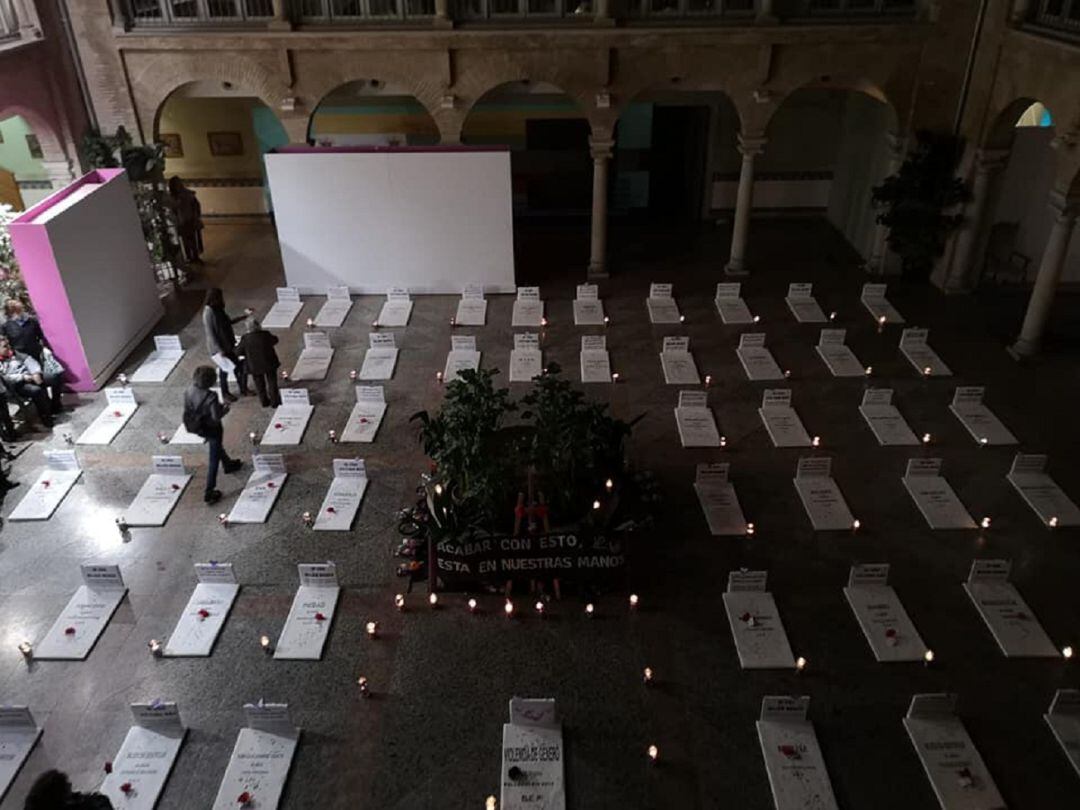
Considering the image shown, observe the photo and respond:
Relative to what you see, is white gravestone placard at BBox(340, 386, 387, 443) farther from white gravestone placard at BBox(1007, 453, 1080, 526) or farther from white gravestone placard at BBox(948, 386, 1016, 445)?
white gravestone placard at BBox(1007, 453, 1080, 526)

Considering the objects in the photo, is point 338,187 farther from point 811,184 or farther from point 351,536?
point 811,184

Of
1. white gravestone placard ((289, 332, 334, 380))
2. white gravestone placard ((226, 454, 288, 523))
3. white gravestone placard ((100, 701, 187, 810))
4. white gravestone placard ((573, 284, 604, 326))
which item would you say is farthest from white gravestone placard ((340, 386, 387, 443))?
white gravestone placard ((100, 701, 187, 810))

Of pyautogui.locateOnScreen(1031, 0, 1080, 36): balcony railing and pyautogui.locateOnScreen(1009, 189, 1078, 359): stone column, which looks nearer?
pyautogui.locateOnScreen(1031, 0, 1080, 36): balcony railing

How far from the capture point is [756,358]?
562 inches

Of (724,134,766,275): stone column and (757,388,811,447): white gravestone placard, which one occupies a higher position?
(724,134,766,275): stone column

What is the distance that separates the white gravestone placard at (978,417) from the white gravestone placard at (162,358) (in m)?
12.0

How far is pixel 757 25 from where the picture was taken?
1554 centimetres

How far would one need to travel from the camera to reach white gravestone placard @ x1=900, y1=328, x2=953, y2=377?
13977 mm

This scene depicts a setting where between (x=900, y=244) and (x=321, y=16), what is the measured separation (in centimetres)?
1116

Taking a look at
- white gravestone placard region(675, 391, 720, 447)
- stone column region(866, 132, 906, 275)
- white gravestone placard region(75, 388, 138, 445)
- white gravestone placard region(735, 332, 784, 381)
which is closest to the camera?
white gravestone placard region(675, 391, 720, 447)

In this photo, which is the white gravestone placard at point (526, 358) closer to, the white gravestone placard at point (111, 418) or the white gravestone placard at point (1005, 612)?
the white gravestone placard at point (111, 418)

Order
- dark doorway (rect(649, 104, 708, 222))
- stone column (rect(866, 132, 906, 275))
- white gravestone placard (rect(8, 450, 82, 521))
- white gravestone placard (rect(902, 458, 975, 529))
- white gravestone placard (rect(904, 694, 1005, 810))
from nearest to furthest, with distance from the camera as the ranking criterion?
1. white gravestone placard (rect(904, 694, 1005, 810))
2. white gravestone placard (rect(902, 458, 975, 529))
3. white gravestone placard (rect(8, 450, 82, 521))
4. stone column (rect(866, 132, 906, 275))
5. dark doorway (rect(649, 104, 708, 222))

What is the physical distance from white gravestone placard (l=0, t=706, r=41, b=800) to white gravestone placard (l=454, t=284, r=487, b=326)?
30.5ft

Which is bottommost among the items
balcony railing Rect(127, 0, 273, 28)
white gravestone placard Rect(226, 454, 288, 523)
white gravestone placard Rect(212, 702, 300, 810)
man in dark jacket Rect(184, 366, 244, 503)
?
white gravestone placard Rect(226, 454, 288, 523)
